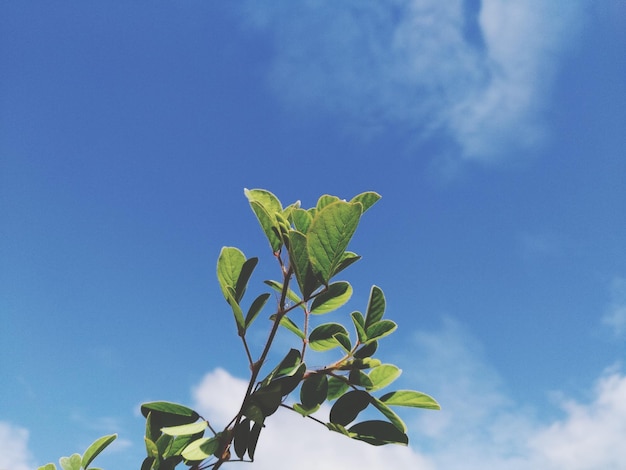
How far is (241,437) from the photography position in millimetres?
1299

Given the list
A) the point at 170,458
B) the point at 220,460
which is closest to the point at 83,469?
the point at 170,458

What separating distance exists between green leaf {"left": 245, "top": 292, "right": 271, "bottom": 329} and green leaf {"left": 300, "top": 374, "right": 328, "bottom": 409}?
231 mm

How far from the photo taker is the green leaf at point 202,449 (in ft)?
3.86

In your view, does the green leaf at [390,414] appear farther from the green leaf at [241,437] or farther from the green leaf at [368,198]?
the green leaf at [368,198]

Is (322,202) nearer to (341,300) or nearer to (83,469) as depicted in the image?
(341,300)

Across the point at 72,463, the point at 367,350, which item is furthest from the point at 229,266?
the point at 72,463

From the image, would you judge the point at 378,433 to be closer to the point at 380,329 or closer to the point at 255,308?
the point at 380,329

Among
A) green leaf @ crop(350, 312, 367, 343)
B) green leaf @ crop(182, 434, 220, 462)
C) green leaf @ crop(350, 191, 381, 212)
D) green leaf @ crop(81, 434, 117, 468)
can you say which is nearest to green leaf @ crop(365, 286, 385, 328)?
green leaf @ crop(350, 312, 367, 343)

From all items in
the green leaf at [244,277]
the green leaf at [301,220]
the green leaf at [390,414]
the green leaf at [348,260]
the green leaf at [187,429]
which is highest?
the green leaf at [301,220]

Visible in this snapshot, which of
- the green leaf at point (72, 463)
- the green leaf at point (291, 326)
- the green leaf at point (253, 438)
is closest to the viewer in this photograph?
the green leaf at point (253, 438)

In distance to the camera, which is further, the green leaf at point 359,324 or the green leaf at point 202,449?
the green leaf at point 359,324

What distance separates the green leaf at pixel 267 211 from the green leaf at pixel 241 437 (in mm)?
450

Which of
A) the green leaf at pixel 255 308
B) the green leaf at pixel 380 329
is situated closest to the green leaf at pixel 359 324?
the green leaf at pixel 380 329

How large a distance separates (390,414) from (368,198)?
58 cm
